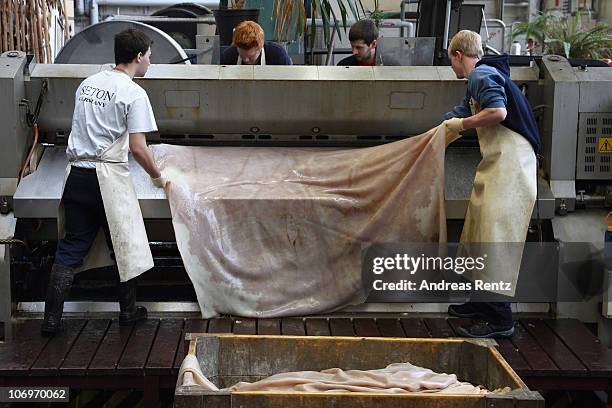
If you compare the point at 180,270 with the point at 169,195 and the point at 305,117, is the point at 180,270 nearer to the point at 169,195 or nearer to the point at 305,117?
the point at 169,195

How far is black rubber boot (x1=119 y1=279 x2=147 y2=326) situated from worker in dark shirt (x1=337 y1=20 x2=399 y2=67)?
2.34m

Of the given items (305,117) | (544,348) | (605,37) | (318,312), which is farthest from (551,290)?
(605,37)

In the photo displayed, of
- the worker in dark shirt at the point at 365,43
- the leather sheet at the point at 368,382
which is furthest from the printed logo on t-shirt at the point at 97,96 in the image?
the worker in dark shirt at the point at 365,43

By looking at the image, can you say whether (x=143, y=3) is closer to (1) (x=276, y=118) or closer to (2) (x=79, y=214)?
(1) (x=276, y=118)

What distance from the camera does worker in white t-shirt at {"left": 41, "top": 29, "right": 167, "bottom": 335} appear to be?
4.29m

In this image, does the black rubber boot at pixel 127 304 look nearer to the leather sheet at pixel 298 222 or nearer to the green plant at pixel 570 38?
the leather sheet at pixel 298 222

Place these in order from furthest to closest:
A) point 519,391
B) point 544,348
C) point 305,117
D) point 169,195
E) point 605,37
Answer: point 605,37
point 305,117
point 169,195
point 544,348
point 519,391

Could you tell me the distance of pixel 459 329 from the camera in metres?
4.42

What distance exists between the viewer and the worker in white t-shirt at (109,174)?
4289 millimetres

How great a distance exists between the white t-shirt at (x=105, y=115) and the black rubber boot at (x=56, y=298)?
0.54m

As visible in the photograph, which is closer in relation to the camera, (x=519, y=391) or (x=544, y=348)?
(x=519, y=391)

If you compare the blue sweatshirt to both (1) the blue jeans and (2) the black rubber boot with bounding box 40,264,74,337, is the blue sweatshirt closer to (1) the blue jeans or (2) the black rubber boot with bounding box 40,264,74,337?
(1) the blue jeans

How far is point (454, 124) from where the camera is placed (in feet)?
14.9

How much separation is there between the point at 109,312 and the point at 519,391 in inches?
94.8
